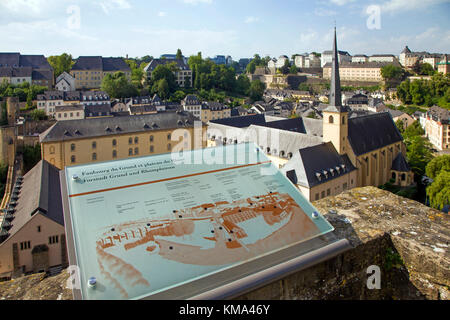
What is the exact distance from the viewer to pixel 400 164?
4088 cm

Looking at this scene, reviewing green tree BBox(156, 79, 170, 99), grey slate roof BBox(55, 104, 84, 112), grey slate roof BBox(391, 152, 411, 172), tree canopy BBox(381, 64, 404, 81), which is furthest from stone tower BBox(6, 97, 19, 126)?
tree canopy BBox(381, 64, 404, 81)

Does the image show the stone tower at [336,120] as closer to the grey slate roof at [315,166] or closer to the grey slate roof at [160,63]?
the grey slate roof at [315,166]

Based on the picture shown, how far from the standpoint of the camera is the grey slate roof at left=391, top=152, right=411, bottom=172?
133 feet

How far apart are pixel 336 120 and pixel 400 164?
12787 mm

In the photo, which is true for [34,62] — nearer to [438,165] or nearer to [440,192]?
[438,165]

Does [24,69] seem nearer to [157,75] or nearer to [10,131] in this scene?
[157,75]

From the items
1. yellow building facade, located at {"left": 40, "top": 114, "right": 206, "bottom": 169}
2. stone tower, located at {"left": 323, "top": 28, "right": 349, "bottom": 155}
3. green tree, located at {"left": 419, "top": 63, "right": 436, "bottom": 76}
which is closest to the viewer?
stone tower, located at {"left": 323, "top": 28, "right": 349, "bottom": 155}

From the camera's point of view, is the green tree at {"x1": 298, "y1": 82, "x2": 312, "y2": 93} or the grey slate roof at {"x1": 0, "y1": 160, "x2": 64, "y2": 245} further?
the green tree at {"x1": 298, "y1": 82, "x2": 312, "y2": 93}

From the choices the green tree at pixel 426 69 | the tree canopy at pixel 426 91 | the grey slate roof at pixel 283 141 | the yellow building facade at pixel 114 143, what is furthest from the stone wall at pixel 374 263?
the green tree at pixel 426 69

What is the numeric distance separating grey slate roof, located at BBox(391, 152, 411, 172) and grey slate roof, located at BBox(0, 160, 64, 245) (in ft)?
114

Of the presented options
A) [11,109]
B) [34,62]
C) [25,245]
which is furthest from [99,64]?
[25,245]

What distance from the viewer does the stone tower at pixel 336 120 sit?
3319cm

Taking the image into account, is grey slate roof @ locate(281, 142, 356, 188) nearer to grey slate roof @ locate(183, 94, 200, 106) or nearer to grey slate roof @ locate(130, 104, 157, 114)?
grey slate roof @ locate(130, 104, 157, 114)

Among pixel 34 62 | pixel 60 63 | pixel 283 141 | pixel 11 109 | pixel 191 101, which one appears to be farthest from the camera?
pixel 60 63
